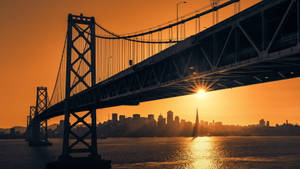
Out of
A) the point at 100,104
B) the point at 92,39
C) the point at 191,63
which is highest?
the point at 92,39

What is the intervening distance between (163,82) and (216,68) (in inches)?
405

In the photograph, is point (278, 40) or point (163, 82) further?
point (163, 82)

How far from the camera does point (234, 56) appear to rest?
21.9 m

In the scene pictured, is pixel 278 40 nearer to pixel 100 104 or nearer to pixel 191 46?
pixel 191 46

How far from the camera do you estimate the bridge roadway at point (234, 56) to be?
707 inches

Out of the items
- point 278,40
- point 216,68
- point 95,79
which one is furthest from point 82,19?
point 278,40

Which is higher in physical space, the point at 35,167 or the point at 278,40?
the point at 278,40

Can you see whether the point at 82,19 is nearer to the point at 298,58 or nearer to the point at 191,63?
the point at 191,63

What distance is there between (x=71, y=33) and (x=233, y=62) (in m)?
31.5

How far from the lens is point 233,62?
22312 millimetres

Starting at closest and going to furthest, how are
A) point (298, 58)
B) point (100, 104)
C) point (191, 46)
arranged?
1. point (298, 58)
2. point (191, 46)
3. point (100, 104)

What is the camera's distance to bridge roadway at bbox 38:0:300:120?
59.0 ft

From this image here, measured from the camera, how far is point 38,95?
5989 inches

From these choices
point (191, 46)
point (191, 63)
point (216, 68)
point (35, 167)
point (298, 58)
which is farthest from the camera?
point (35, 167)
